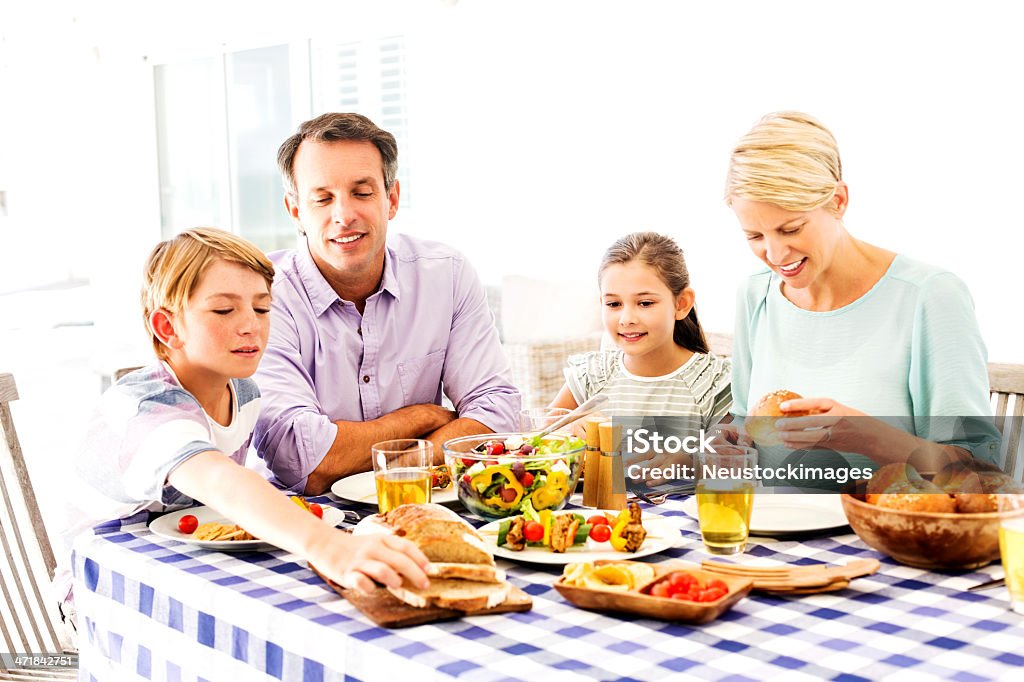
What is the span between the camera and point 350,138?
2.05 metres

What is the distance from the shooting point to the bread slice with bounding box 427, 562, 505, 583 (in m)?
1.15

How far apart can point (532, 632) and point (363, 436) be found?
33.9 inches

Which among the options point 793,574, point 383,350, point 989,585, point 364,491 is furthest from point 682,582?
point 383,350

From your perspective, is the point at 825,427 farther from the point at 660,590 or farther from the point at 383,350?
the point at 383,350

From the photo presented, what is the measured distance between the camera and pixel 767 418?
5.28 ft

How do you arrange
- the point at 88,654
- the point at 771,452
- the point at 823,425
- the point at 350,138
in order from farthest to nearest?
the point at 350,138 → the point at 771,452 → the point at 823,425 → the point at 88,654

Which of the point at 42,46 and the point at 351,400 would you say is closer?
the point at 351,400

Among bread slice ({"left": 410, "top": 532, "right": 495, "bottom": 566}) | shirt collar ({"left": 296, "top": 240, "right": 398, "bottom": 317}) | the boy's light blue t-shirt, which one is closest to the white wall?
the boy's light blue t-shirt

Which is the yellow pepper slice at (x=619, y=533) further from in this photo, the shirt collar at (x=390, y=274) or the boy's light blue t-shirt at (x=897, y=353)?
the shirt collar at (x=390, y=274)

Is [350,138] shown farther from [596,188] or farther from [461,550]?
[596,188]

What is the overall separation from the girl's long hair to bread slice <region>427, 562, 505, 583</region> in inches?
46.1

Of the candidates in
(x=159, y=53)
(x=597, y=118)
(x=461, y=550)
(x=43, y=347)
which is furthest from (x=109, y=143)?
(x=461, y=550)

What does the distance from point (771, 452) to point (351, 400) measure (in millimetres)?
817

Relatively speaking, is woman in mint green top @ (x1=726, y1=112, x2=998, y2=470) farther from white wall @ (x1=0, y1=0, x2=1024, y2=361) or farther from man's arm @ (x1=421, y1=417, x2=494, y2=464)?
white wall @ (x1=0, y1=0, x2=1024, y2=361)
